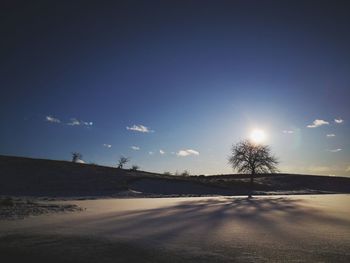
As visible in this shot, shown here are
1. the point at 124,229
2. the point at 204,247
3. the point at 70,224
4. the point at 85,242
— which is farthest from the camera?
the point at 70,224

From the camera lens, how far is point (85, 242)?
861 cm

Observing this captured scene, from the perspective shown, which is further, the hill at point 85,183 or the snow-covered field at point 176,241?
the hill at point 85,183

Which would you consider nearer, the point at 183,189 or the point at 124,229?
the point at 124,229

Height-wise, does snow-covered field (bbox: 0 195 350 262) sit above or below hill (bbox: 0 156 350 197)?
below

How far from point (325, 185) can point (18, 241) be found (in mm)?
75004

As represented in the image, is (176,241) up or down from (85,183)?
down

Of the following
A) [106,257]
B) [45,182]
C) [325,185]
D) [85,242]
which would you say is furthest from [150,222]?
[325,185]

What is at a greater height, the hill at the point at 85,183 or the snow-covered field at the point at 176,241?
the hill at the point at 85,183

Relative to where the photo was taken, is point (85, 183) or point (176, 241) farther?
point (85, 183)

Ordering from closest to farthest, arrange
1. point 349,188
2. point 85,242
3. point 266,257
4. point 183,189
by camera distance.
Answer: point 266,257 → point 85,242 → point 183,189 → point 349,188

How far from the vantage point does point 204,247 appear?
311 inches

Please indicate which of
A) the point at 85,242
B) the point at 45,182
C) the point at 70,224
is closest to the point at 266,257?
the point at 85,242

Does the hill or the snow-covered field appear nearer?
the snow-covered field

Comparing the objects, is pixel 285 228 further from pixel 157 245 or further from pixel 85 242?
pixel 85 242
